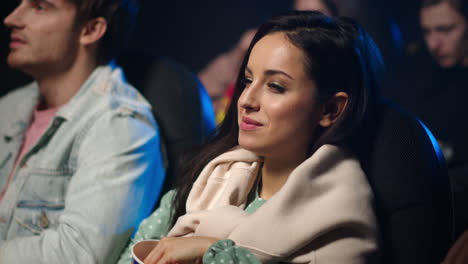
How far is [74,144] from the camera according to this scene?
1533 mm

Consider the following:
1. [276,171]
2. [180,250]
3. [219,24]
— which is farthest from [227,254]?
[219,24]

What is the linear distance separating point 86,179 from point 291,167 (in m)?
0.59

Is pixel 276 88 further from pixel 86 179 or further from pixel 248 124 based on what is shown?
pixel 86 179

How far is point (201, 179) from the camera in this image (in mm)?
A: 1259

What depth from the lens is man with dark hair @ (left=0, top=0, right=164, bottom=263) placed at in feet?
4.51

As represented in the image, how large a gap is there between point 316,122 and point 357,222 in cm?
26

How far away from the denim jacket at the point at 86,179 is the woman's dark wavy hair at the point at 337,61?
551mm

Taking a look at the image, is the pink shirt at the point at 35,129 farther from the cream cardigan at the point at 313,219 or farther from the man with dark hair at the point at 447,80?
the man with dark hair at the point at 447,80

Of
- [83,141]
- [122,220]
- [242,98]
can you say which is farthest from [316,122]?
[83,141]

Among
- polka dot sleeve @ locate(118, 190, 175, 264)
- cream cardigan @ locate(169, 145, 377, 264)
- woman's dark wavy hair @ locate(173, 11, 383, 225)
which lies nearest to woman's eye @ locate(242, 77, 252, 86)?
woman's dark wavy hair @ locate(173, 11, 383, 225)

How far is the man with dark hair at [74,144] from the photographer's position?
1.38 m

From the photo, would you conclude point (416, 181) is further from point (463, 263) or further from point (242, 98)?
point (242, 98)

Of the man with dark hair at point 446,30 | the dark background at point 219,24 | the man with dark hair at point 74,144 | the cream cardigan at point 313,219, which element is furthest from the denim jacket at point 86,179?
the man with dark hair at point 446,30

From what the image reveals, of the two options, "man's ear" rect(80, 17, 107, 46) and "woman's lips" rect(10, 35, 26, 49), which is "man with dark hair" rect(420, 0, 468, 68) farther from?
"woman's lips" rect(10, 35, 26, 49)
